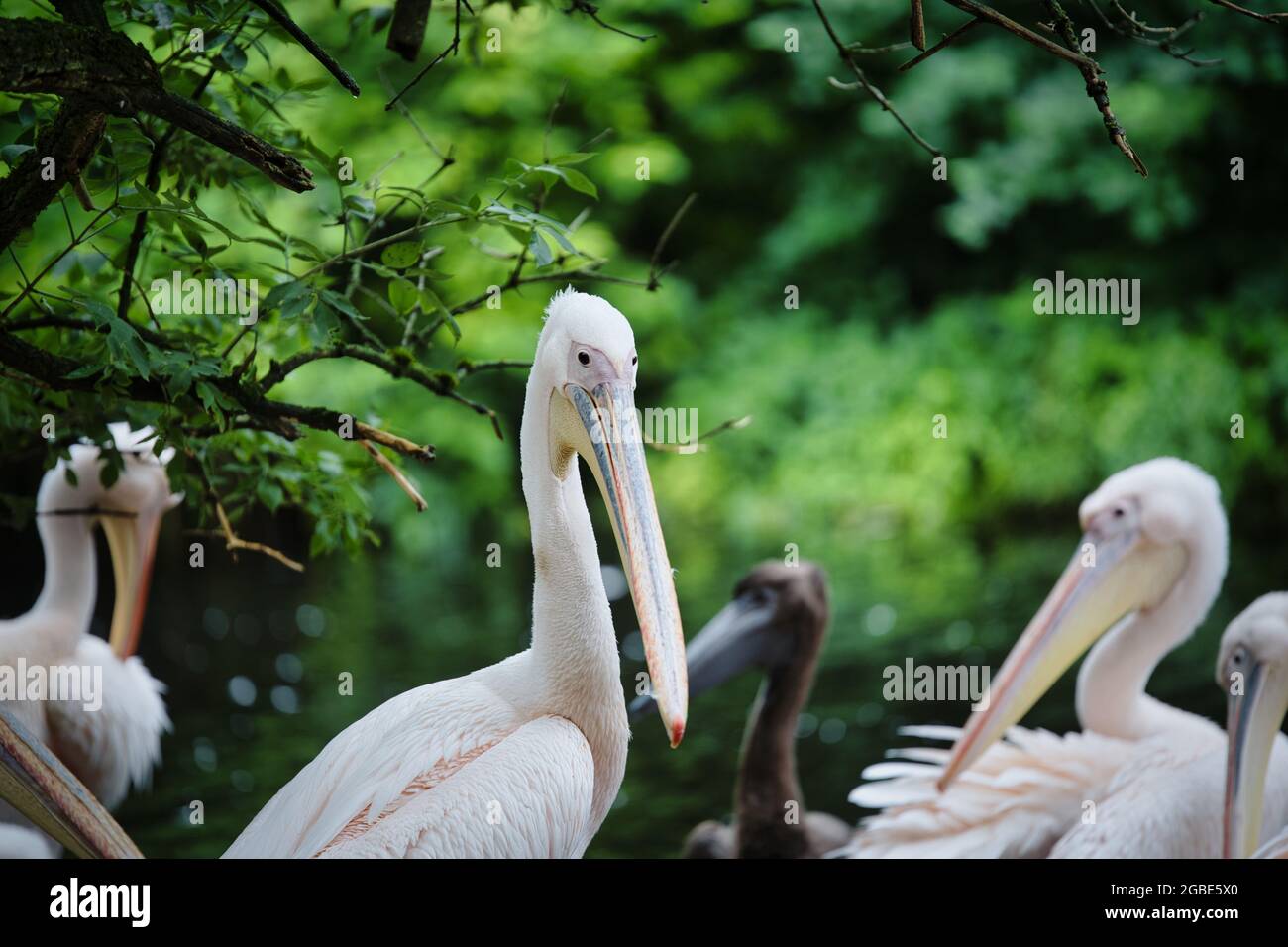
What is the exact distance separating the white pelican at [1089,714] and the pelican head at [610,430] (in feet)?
3.86

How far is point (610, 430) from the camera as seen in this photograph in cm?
184

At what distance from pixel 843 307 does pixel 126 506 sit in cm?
629

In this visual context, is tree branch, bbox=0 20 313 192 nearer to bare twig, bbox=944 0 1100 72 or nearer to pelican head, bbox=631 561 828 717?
bare twig, bbox=944 0 1100 72

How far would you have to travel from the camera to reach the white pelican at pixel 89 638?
2.86m

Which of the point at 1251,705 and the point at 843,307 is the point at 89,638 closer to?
the point at 1251,705

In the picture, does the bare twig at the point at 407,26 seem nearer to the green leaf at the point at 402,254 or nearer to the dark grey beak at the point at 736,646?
the green leaf at the point at 402,254

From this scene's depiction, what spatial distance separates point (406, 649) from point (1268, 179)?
593 centimetres

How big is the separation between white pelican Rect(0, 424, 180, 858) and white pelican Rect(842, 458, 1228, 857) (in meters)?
1.58

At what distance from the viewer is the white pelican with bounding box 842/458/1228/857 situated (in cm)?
264

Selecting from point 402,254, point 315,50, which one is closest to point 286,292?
point 402,254

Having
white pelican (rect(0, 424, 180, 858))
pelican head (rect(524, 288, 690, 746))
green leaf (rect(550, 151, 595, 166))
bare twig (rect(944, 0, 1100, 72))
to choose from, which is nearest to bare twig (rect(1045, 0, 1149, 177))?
bare twig (rect(944, 0, 1100, 72))

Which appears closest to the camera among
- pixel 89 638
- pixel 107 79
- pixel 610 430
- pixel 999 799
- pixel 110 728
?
pixel 107 79

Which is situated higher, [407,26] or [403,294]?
[407,26]
